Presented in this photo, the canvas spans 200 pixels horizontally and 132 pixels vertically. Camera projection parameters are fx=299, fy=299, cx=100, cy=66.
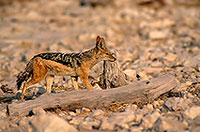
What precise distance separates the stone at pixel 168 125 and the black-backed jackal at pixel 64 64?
2053 millimetres

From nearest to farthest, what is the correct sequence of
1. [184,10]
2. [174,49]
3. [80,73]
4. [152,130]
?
[152,130] < [80,73] < [174,49] < [184,10]

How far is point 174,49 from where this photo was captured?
1062 centimetres

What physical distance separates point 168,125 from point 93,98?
1.59m

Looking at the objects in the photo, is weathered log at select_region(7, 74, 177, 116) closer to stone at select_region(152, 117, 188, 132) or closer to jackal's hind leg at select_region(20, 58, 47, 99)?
jackal's hind leg at select_region(20, 58, 47, 99)

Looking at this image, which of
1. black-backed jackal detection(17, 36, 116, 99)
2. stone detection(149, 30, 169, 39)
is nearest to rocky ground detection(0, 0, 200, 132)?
stone detection(149, 30, 169, 39)

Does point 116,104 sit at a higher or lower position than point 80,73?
lower

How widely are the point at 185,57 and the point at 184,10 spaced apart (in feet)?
27.6

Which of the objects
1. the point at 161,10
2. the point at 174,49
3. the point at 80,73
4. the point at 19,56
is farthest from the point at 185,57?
the point at 161,10

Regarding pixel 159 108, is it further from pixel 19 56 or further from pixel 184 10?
pixel 184 10

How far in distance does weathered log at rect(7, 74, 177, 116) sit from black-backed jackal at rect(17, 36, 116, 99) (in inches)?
28.4

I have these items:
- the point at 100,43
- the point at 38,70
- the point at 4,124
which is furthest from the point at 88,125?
the point at 100,43

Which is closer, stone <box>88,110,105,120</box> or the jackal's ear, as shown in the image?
stone <box>88,110,105,120</box>

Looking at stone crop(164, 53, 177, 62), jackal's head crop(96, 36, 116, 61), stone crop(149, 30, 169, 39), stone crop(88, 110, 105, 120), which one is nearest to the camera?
stone crop(88, 110, 105, 120)

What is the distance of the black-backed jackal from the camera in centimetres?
620
